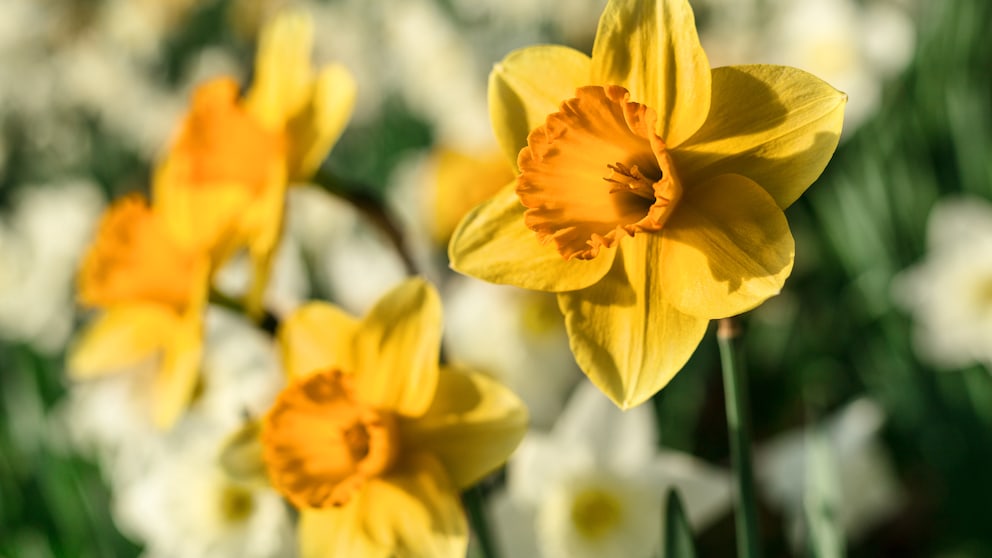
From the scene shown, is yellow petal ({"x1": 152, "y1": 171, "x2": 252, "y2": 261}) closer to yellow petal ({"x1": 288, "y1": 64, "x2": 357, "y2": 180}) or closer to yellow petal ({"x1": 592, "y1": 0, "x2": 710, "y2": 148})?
yellow petal ({"x1": 288, "y1": 64, "x2": 357, "y2": 180})

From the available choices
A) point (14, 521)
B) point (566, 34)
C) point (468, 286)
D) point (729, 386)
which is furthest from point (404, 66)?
point (729, 386)

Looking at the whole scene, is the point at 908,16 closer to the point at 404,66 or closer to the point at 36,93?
the point at 404,66

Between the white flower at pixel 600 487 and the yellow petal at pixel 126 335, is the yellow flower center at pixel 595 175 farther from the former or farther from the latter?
the yellow petal at pixel 126 335

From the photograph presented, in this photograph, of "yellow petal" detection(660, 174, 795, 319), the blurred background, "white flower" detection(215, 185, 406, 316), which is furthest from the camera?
"white flower" detection(215, 185, 406, 316)

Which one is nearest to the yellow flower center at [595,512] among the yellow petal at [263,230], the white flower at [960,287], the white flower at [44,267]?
the yellow petal at [263,230]

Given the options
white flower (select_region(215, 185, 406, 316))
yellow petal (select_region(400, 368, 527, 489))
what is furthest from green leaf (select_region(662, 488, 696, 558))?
white flower (select_region(215, 185, 406, 316))

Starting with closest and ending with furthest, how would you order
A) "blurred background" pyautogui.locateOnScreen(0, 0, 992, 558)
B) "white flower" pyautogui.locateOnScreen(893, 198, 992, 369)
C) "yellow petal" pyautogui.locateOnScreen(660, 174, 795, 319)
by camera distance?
"yellow petal" pyautogui.locateOnScreen(660, 174, 795, 319), "blurred background" pyautogui.locateOnScreen(0, 0, 992, 558), "white flower" pyautogui.locateOnScreen(893, 198, 992, 369)
